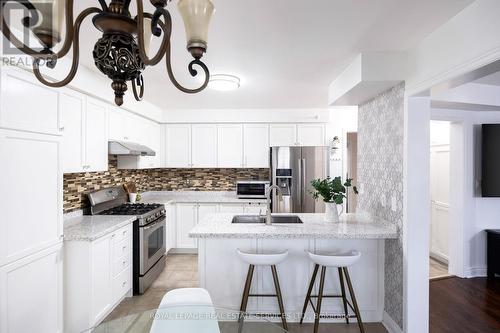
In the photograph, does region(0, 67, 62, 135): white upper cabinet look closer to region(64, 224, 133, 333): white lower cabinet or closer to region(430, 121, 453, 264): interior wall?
region(64, 224, 133, 333): white lower cabinet

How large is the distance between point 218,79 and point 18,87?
63.8 inches

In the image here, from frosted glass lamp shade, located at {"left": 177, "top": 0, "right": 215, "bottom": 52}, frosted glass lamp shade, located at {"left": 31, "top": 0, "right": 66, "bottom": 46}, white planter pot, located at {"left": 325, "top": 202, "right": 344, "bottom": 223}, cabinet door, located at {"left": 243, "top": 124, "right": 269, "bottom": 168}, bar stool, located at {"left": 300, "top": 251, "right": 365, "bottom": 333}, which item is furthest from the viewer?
cabinet door, located at {"left": 243, "top": 124, "right": 269, "bottom": 168}

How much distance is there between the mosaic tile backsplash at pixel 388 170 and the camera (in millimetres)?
2418

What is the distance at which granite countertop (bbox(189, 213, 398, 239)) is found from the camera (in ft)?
7.89

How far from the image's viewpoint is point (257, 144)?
191 inches

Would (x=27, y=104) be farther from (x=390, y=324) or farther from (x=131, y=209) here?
(x=390, y=324)

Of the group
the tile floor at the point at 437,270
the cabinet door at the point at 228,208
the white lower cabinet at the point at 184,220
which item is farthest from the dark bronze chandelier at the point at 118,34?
the tile floor at the point at 437,270

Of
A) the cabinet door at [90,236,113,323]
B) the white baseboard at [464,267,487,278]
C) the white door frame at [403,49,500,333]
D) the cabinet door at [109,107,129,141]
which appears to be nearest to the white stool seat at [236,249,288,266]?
the white door frame at [403,49,500,333]

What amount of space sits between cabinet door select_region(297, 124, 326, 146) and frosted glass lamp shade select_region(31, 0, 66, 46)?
4.18 meters

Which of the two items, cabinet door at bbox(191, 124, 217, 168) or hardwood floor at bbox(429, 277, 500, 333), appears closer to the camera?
hardwood floor at bbox(429, 277, 500, 333)

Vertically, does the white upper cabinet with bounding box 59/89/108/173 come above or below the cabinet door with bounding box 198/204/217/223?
above

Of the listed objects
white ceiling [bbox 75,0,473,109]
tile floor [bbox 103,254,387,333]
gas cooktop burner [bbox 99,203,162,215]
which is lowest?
tile floor [bbox 103,254,387,333]

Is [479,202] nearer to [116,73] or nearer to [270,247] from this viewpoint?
[270,247]

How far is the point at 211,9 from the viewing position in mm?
945
